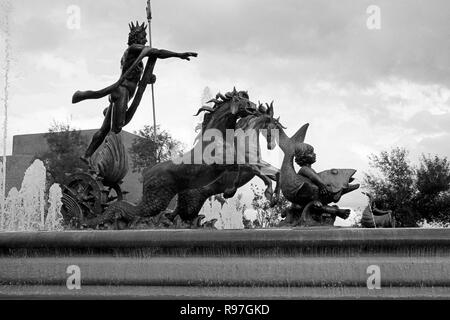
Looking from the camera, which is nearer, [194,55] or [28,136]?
[194,55]

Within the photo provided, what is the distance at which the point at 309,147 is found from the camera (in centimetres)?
813

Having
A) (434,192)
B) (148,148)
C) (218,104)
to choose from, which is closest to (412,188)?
(434,192)

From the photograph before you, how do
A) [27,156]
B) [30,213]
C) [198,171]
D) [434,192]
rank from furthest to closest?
[27,156] < [434,192] < [30,213] < [198,171]

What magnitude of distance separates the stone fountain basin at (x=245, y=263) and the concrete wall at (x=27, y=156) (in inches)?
1285

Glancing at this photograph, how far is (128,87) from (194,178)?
2.16 meters

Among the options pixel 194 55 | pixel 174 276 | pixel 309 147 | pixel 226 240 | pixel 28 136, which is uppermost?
A: pixel 28 136

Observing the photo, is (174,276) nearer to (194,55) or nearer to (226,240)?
(226,240)

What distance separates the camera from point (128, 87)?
396 inches

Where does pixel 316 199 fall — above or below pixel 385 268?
above

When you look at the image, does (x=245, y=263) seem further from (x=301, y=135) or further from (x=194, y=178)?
(x=194, y=178)

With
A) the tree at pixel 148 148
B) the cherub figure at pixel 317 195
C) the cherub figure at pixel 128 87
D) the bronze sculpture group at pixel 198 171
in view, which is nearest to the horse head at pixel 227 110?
the bronze sculpture group at pixel 198 171
